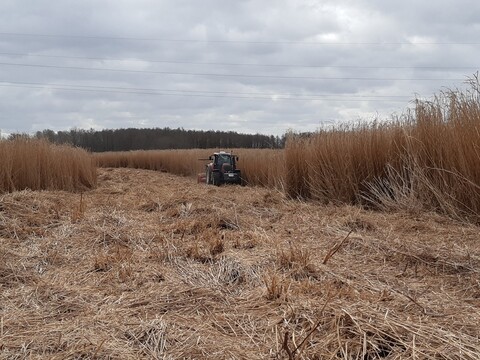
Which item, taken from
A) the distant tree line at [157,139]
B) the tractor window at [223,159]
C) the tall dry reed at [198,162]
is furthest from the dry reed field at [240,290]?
the distant tree line at [157,139]

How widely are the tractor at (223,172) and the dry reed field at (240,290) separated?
11.7 meters

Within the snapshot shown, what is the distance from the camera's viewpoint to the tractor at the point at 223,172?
18.4 m

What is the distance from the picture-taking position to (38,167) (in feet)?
39.1

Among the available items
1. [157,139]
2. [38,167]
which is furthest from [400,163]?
[157,139]

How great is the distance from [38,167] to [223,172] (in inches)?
313

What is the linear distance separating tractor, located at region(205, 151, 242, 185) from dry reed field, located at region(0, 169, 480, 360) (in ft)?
38.4

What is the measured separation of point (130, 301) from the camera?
10.7 ft

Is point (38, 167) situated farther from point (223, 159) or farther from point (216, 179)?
point (223, 159)

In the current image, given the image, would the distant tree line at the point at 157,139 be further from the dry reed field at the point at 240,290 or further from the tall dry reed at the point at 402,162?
the dry reed field at the point at 240,290

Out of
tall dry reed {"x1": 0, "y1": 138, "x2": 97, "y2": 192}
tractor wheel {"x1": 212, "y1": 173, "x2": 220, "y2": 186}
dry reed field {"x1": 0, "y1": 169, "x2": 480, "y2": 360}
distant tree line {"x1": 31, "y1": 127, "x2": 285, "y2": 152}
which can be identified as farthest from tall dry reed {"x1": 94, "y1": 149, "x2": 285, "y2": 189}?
distant tree line {"x1": 31, "y1": 127, "x2": 285, "y2": 152}

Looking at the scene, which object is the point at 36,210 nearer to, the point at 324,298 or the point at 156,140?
the point at 324,298

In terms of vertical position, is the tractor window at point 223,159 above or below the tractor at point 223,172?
above

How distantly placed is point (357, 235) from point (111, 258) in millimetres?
2730

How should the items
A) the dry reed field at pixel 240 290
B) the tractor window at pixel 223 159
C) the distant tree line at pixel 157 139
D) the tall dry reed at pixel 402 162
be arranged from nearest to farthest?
the dry reed field at pixel 240 290 → the tall dry reed at pixel 402 162 → the tractor window at pixel 223 159 → the distant tree line at pixel 157 139
